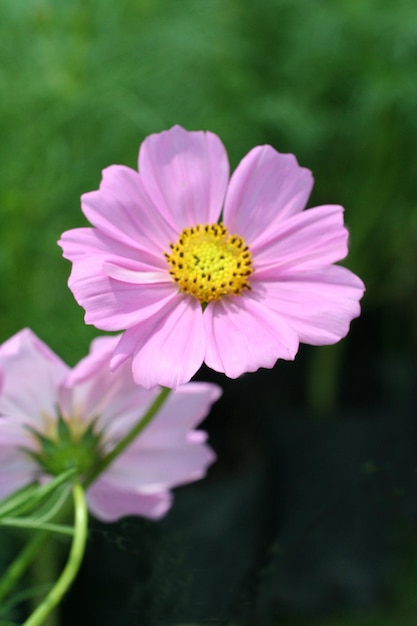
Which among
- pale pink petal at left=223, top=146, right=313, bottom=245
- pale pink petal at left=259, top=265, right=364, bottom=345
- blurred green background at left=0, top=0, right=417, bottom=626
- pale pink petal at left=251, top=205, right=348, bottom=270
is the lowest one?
blurred green background at left=0, top=0, right=417, bottom=626

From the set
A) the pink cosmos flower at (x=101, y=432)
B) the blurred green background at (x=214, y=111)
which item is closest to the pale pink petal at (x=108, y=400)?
the pink cosmos flower at (x=101, y=432)

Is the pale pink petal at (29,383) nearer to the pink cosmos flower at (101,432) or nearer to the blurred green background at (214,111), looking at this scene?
the pink cosmos flower at (101,432)

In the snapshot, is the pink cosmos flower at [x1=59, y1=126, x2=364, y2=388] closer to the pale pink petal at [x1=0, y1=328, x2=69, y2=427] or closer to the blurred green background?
the pale pink petal at [x1=0, y1=328, x2=69, y2=427]

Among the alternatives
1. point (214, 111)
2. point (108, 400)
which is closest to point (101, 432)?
point (108, 400)

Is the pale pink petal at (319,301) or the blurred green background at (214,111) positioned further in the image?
the blurred green background at (214,111)

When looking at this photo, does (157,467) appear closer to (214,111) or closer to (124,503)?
(124,503)

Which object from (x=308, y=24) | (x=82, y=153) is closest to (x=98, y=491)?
(x=82, y=153)

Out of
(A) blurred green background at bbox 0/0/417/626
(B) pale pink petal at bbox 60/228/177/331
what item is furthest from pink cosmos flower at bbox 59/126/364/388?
(A) blurred green background at bbox 0/0/417/626
